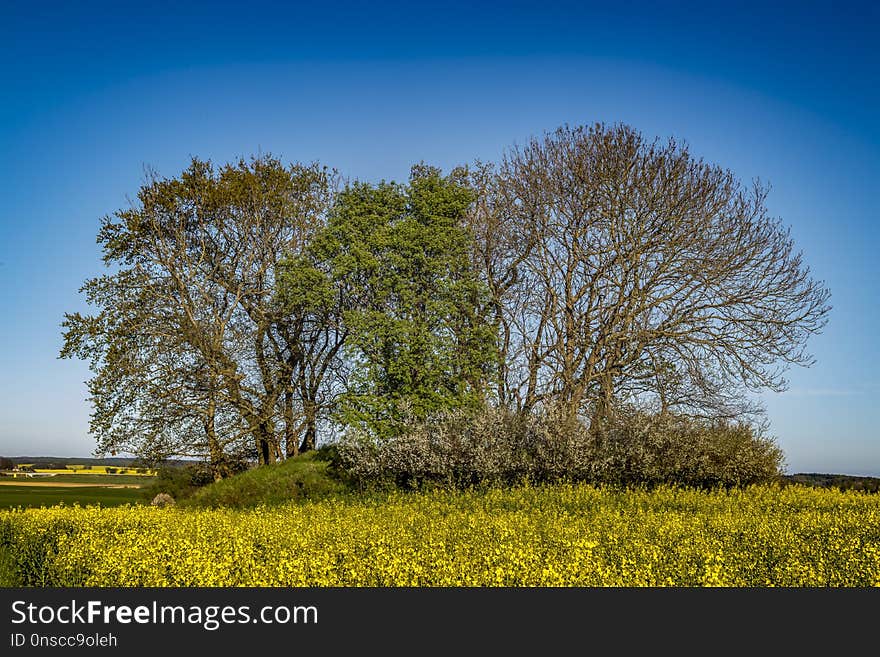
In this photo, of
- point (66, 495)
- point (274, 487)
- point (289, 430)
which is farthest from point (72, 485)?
point (274, 487)

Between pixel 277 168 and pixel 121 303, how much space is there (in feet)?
24.3

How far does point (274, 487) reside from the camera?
22594mm

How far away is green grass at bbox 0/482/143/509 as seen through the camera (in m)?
22.1

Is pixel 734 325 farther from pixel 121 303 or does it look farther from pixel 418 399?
pixel 121 303

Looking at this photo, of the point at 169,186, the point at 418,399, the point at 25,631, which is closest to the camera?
the point at 25,631

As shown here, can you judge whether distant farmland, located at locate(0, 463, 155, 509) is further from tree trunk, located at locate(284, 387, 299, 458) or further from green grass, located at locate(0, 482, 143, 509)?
tree trunk, located at locate(284, 387, 299, 458)

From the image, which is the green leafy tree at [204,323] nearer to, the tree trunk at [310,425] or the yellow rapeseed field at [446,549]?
the tree trunk at [310,425]

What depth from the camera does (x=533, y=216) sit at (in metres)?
24.9

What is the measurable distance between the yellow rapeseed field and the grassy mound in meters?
7.24

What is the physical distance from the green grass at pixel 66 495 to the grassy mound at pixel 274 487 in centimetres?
225

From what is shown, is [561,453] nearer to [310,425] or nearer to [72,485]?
[310,425]

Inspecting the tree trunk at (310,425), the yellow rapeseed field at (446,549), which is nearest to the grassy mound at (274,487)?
the tree trunk at (310,425)

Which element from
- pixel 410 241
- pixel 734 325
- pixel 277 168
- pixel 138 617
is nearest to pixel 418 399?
pixel 410 241

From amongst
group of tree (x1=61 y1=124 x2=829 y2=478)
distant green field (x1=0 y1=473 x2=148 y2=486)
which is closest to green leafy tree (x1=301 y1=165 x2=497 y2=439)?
group of tree (x1=61 y1=124 x2=829 y2=478)
